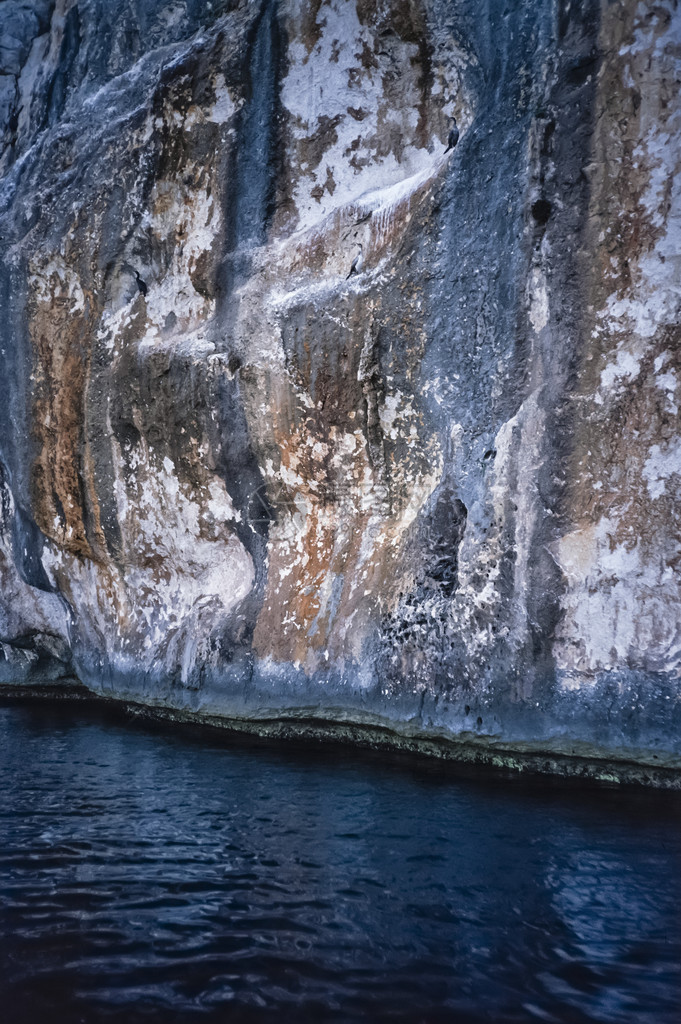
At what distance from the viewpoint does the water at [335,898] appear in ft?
8.39

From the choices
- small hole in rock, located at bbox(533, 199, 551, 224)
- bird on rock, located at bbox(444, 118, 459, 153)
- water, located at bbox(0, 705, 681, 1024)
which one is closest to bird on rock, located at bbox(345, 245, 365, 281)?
bird on rock, located at bbox(444, 118, 459, 153)

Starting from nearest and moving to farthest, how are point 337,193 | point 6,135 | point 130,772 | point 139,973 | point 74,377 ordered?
1. point 139,973
2. point 130,772
3. point 337,193
4. point 74,377
5. point 6,135

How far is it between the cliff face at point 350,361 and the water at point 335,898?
1.16 metres

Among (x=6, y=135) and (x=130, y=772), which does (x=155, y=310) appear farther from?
→ (x=130, y=772)

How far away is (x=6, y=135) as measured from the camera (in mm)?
9719

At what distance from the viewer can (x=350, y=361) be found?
→ 672cm

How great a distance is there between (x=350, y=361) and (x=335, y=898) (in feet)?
14.4

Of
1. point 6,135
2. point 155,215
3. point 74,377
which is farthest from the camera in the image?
point 6,135

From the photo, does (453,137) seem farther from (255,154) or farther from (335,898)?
(335,898)

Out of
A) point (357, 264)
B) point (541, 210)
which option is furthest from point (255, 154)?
point (541, 210)

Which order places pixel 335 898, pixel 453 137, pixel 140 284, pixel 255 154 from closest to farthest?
Answer: 1. pixel 335 898
2. pixel 453 137
3. pixel 255 154
4. pixel 140 284

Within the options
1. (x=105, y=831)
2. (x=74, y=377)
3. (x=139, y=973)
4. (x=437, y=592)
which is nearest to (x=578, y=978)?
(x=139, y=973)

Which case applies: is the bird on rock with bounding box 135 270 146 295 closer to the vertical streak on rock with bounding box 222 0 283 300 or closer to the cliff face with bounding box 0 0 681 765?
the cliff face with bounding box 0 0 681 765

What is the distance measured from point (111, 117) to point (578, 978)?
8371 millimetres
